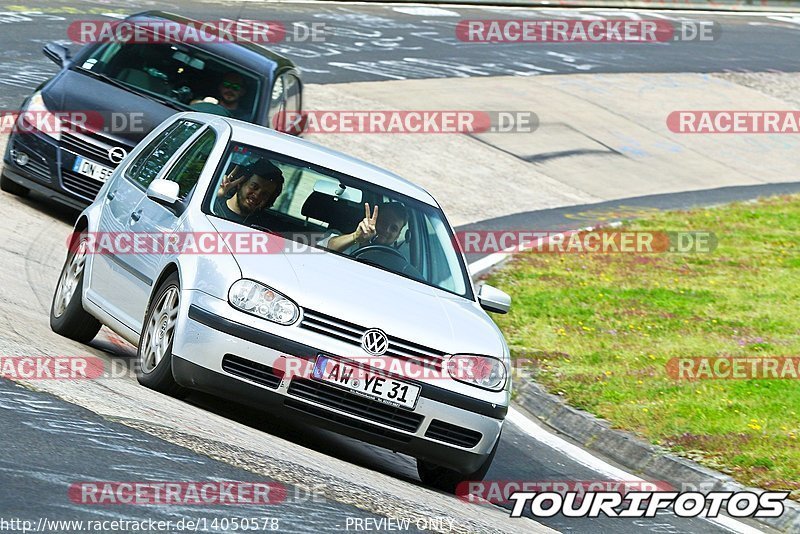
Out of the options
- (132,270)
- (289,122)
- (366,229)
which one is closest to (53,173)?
(289,122)

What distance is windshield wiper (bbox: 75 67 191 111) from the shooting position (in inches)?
507

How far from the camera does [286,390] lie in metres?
6.98

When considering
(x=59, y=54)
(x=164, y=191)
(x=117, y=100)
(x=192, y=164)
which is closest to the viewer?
(x=164, y=191)

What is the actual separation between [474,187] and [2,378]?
1345 cm

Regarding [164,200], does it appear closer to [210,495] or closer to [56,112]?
[210,495]

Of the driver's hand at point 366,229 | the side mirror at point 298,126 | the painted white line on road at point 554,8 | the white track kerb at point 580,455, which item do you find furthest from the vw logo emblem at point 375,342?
the painted white line on road at point 554,8

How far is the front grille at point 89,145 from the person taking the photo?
12375mm

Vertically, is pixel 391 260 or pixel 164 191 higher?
pixel 164 191

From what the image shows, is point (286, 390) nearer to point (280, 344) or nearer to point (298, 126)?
point (280, 344)

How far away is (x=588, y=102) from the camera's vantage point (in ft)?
86.5

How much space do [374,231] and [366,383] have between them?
4.70 ft

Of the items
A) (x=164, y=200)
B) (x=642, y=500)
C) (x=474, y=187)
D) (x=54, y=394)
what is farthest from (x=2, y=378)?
(x=474, y=187)

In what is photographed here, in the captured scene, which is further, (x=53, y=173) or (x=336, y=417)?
(x=53, y=173)

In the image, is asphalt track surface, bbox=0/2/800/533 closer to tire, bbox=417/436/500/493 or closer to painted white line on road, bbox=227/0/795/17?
tire, bbox=417/436/500/493
